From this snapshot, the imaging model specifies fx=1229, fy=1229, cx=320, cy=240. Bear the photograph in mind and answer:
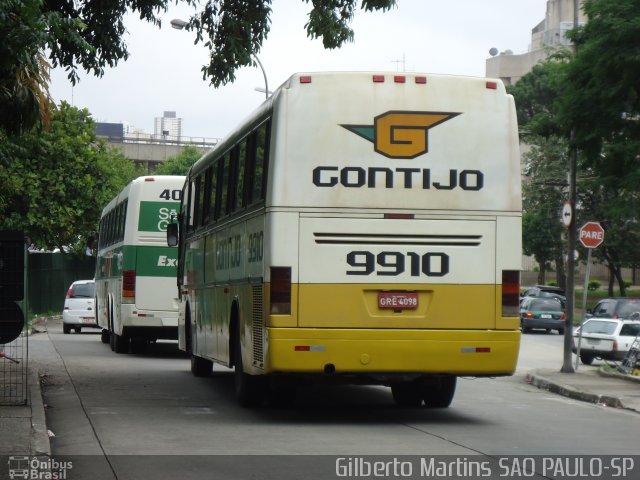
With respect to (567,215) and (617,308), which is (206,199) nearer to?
(567,215)

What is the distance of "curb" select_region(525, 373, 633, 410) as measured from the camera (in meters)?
17.5

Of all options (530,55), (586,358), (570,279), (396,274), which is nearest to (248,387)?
(396,274)

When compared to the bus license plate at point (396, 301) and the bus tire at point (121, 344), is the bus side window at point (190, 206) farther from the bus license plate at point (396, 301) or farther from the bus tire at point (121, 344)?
the bus tire at point (121, 344)

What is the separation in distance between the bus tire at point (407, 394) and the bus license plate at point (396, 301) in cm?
243

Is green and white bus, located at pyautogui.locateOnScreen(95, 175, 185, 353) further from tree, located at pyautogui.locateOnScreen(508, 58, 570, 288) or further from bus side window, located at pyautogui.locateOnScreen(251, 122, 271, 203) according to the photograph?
tree, located at pyautogui.locateOnScreen(508, 58, 570, 288)

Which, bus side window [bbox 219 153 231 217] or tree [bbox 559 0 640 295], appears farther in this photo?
tree [bbox 559 0 640 295]

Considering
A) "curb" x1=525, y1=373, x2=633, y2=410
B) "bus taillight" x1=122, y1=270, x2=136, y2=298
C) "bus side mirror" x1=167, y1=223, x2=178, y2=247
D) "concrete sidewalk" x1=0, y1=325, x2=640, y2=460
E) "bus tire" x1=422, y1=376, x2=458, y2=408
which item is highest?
"bus side mirror" x1=167, y1=223, x2=178, y2=247

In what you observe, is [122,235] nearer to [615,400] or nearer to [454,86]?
[615,400]

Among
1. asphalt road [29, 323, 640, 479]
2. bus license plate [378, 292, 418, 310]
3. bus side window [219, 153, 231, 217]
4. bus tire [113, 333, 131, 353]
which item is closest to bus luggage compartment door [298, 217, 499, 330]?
bus license plate [378, 292, 418, 310]

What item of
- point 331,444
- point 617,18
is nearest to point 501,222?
point 331,444

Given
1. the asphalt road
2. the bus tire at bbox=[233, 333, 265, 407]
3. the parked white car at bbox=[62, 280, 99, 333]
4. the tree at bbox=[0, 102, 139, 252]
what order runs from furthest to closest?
the tree at bbox=[0, 102, 139, 252], the parked white car at bbox=[62, 280, 99, 333], the bus tire at bbox=[233, 333, 265, 407], the asphalt road

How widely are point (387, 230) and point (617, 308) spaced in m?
29.1

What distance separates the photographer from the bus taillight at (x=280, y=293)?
12711mm

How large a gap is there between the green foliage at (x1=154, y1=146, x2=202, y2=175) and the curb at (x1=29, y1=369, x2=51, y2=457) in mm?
72664
